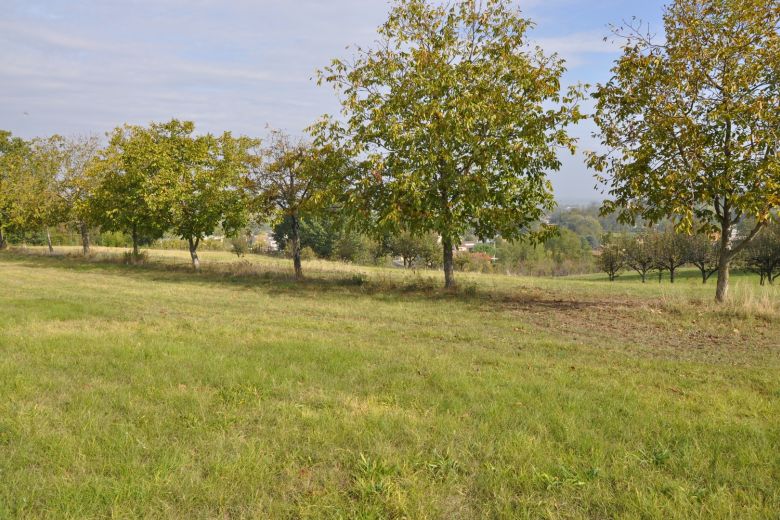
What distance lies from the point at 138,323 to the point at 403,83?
9613 millimetres

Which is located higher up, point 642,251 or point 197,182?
point 197,182

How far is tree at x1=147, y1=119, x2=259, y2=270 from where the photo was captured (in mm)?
22344

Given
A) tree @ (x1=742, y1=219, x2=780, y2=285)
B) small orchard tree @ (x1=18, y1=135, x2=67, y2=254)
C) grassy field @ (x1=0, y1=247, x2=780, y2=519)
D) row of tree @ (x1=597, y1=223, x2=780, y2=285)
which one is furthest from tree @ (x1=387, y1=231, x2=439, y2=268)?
grassy field @ (x1=0, y1=247, x2=780, y2=519)

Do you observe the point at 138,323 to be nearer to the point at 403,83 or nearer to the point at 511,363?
the point at 511,363

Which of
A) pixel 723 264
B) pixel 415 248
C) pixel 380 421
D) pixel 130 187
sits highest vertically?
pixel 130 187

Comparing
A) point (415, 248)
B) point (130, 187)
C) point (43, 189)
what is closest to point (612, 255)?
point (415, 248)

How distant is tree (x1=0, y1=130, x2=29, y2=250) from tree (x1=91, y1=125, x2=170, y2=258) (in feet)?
34.2

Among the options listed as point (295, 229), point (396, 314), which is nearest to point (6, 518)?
point (396, 314)

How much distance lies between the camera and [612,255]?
48031 mm

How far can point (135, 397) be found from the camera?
16.8 ft

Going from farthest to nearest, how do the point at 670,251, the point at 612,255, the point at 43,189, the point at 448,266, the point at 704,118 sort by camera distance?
the point at 612,255 < the point at 670,251 < the point at 43,189 < the point at 448,266 < the point at 704,118

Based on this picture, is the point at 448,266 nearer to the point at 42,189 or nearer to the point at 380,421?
the point at 380,421

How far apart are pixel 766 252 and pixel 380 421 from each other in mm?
43429

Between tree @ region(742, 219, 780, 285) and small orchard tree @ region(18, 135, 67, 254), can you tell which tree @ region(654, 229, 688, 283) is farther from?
small orchard tree @ region(18, 135, 67, 254)
